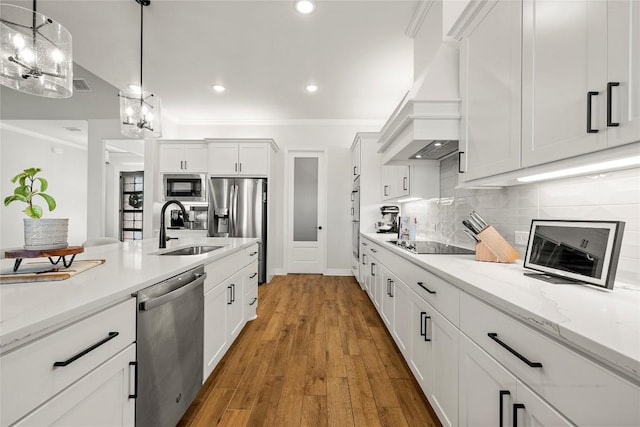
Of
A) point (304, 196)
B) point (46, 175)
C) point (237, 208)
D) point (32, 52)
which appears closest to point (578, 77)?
point (32, 52)

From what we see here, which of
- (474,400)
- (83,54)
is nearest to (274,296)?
(474,400)

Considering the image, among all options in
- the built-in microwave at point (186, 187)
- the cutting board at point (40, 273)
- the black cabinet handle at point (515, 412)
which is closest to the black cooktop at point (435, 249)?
the black cabinet handle at point (515, 412)

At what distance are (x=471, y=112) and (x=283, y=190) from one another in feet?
12.9

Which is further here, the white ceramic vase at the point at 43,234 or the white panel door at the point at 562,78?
the white ceramic vase at the point at 43,234

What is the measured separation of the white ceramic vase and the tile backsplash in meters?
2.25

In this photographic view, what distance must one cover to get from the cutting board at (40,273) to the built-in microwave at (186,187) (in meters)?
3.69

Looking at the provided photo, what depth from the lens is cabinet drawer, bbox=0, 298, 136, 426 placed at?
0.64 metres

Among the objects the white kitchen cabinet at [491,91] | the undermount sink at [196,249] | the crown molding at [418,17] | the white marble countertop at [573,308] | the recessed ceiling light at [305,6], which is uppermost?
the recessed ceiling light at [305,6]

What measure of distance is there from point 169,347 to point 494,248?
5.69 feet

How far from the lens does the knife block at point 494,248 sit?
1.55 metres

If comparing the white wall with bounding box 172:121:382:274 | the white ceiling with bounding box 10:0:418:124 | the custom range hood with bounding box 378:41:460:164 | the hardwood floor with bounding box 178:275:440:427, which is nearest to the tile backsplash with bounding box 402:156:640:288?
the custom range hood with bounding box 378:41:460:164

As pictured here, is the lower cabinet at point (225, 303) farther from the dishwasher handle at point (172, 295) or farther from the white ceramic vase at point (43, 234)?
the white ceramic vase at point (43, 234)

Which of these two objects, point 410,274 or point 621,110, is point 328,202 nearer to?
point 410,274

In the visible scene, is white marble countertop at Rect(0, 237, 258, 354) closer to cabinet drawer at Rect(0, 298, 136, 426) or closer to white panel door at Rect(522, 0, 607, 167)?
cabinet drawer at Rect(0, 298, 136, 426)
